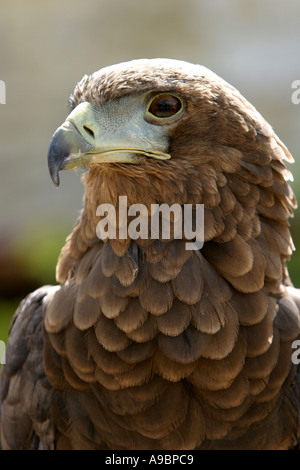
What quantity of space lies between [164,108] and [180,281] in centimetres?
64

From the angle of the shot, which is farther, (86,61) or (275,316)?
(86,61)

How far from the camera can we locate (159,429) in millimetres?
2510

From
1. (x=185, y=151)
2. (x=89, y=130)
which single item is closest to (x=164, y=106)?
(x=185, y=151)

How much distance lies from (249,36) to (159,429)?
24.8 ft

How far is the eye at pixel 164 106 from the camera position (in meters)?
2.46

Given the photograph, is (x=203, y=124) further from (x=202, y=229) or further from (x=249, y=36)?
(x=249, y=36)

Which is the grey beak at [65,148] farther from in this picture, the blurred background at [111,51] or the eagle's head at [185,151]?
the blurred background at [111,51]

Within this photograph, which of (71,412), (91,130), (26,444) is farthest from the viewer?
(26,444)

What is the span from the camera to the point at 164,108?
8.05 feet

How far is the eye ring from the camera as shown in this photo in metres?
2.46

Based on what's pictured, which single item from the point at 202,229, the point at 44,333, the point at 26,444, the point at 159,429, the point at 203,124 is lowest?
the point at 26,444

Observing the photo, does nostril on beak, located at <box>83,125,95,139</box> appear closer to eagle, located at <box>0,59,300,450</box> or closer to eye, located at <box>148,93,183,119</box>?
eagle, located at <box>0,59,300,450</box>

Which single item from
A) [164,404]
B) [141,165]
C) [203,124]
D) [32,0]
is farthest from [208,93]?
[32,0]

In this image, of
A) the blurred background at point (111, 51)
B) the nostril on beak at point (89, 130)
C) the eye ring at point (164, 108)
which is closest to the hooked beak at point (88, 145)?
the nostril on beak at point (89, 130)
